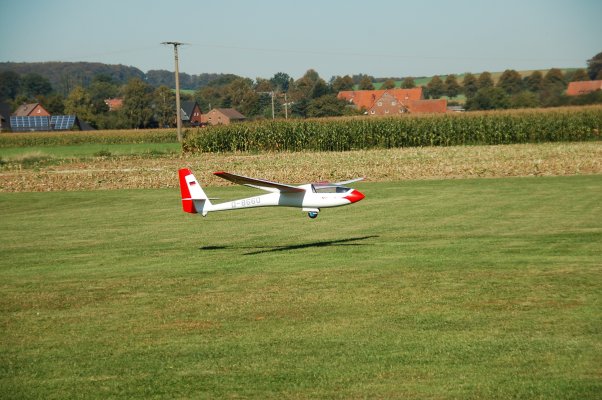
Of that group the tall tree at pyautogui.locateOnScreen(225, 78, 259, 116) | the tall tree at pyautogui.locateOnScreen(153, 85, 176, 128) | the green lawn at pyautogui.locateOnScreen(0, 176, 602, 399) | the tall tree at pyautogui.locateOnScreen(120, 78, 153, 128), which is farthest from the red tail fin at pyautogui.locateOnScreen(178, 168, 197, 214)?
the tall tree at pyautogui.locateOnScreen(225, 78, 259, 116)

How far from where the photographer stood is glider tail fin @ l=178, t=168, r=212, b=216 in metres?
24.0

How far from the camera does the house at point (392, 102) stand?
469ft

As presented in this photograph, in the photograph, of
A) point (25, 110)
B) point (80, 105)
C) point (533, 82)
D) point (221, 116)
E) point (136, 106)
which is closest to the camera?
point (533, 82)

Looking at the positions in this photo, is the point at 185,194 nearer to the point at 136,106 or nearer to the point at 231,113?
the point at 136,106

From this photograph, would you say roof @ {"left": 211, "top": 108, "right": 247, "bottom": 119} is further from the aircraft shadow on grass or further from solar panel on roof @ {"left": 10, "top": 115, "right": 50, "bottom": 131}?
the aircraft shadow on grass

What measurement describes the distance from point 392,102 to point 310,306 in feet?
493

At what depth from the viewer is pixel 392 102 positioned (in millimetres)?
164625

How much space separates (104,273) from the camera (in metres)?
22.1

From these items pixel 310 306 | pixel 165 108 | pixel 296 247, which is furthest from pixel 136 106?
pixel 310 306

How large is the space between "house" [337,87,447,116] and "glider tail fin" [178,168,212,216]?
4403 inches

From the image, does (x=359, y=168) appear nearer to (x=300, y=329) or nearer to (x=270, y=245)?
(x=270, y=245)

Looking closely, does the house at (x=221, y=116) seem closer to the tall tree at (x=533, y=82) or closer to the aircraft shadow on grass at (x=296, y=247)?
the tall tree at (x=533, y=82)

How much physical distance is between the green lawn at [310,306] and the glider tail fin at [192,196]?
157 centimetres

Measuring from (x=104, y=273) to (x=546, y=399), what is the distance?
46.5 ft
